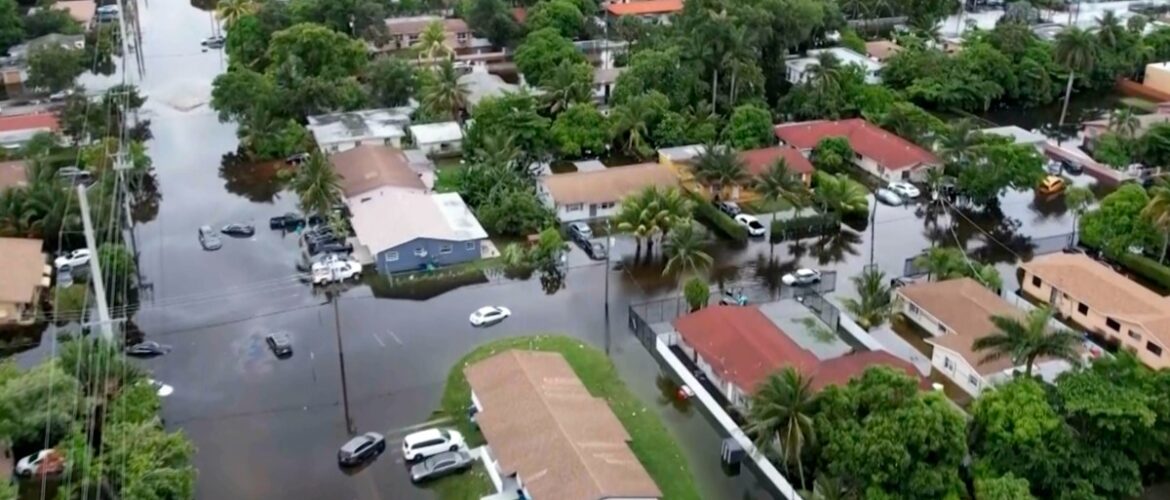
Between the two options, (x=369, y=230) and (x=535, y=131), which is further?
(x=535, y=131)

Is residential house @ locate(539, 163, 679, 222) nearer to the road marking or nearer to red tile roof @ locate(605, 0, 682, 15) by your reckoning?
the road marking

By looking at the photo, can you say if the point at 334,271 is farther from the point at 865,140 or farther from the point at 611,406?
the point at 865,140

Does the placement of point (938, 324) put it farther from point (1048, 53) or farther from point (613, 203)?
point (1048, 53)

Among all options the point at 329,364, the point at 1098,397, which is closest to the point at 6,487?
the point at 329,364

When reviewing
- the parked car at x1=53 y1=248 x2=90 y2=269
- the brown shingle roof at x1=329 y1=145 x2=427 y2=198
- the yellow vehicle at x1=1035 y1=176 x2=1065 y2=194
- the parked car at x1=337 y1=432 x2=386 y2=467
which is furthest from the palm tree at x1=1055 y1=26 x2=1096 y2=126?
the parked car at x1=53 y1=248 x2=90 y2=269

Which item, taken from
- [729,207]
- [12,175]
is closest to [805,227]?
[729,207]

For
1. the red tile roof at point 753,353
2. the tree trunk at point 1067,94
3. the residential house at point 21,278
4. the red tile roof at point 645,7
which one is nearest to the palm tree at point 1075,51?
the tree trunk at point 1067,94

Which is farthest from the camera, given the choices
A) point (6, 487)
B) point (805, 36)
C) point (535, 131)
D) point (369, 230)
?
point (805, 36)
